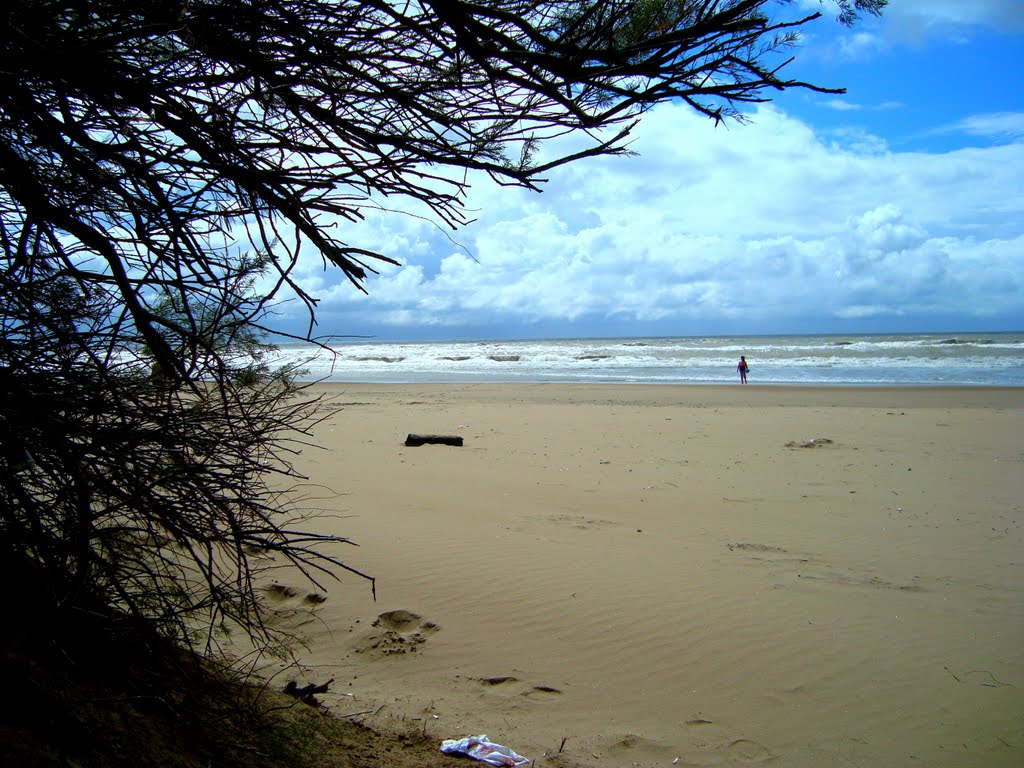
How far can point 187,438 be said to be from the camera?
2.20 m

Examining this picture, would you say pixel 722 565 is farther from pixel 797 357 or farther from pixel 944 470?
pixel 797 357

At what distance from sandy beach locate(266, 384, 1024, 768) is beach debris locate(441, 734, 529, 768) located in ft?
0.43

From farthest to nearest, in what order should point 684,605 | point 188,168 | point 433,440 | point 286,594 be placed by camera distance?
point 433,440
point 286,594
point 684,605
point 188,168

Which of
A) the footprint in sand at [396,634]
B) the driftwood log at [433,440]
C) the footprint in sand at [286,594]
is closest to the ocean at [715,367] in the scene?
the driftwood log at [433,440]

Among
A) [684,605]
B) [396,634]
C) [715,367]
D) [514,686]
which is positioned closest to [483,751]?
[514,686]

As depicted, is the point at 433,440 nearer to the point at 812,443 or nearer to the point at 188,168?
the point at 812,443

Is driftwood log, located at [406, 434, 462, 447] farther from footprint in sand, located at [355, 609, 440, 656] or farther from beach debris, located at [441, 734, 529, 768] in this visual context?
beach debris, located at [441, 734, 529, 768]

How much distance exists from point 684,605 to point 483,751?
238cm

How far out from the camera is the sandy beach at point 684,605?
3812 millimetres

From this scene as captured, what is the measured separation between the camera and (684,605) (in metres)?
5.28

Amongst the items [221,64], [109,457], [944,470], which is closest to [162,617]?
[109,457]

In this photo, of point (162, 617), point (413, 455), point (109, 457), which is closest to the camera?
point (109, 457)

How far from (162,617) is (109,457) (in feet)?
1.96

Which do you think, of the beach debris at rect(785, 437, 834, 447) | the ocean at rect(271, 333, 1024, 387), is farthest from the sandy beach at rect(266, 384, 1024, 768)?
the ocean at rect(271, 333, 1024, 387)
